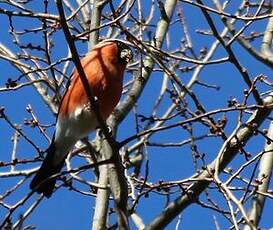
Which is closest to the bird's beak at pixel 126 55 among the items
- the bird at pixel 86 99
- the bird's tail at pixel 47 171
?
the bird at pixel 86 99

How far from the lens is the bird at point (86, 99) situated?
3.86 meters

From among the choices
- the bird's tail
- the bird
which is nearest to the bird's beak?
the bird

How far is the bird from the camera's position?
386cm

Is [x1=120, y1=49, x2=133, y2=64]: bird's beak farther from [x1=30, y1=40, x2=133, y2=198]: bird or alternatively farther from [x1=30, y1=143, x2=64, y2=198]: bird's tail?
[x1=30, y1=143, x2=64, y2=198]: bird's tail

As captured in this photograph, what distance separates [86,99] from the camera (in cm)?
395

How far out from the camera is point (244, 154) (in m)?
3.11

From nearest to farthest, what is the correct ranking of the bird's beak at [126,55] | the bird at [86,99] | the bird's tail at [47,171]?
the bird's tail at [47,171], the bird at [86,99], the bird's beak at [126,55]

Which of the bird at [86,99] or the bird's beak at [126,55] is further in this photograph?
the bird's beak at [126,55]

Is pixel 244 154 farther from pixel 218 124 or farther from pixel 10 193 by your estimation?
pixel 10 193

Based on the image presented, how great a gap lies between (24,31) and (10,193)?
1490mm

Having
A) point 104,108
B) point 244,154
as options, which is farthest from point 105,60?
point 244,154

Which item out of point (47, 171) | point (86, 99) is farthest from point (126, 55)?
point (47, 171)

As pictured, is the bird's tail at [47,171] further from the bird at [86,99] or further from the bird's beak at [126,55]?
the bird's beak at [126,55]

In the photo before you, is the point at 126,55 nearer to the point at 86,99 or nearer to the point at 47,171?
the point at 86,99
